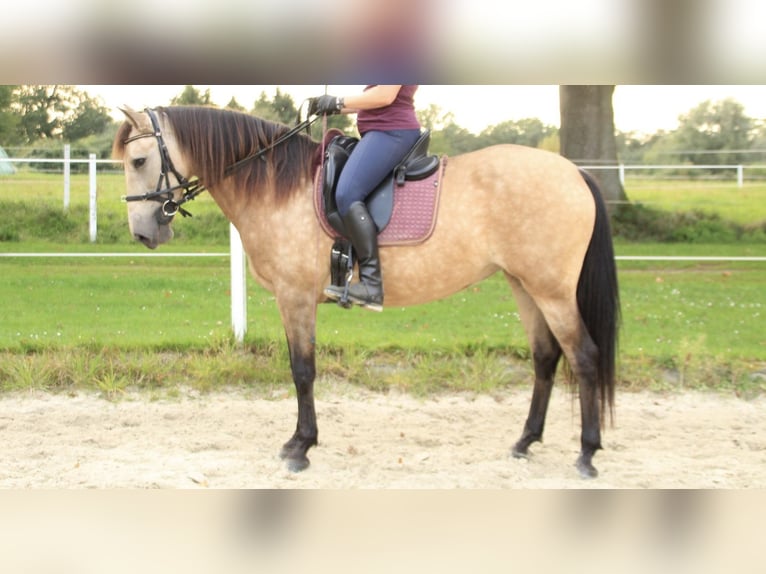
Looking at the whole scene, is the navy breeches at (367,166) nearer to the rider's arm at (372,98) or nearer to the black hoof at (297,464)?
the rider's arm at (372,98)

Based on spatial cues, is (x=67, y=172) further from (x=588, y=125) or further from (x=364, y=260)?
(x=588, y=125)

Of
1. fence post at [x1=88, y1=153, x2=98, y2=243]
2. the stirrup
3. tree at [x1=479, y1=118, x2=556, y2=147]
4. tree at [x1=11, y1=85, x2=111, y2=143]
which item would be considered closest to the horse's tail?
the stirrup

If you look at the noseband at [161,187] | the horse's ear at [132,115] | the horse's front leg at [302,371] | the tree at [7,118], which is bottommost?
the horse's front leg at [302,371]

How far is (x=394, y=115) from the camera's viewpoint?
14.7 ft

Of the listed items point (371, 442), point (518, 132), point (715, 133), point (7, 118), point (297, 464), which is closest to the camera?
point (297, 464)

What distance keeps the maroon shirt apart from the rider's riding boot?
0.47 m

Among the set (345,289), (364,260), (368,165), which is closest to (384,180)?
(368,165)

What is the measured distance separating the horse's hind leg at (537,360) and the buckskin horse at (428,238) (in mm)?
131

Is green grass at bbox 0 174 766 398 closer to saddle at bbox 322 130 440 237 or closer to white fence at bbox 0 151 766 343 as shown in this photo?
white fence at bbox 0 151 766 343

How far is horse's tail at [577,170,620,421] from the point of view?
4.60 m

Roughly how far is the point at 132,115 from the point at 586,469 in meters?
3.29

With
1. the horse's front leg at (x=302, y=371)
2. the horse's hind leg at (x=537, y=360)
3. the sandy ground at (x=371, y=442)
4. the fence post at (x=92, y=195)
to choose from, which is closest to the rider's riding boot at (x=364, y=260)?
the horse's front leg at (x=302, y=371)

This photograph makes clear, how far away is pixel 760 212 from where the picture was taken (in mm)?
8633

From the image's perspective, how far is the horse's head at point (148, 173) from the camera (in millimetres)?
4480
